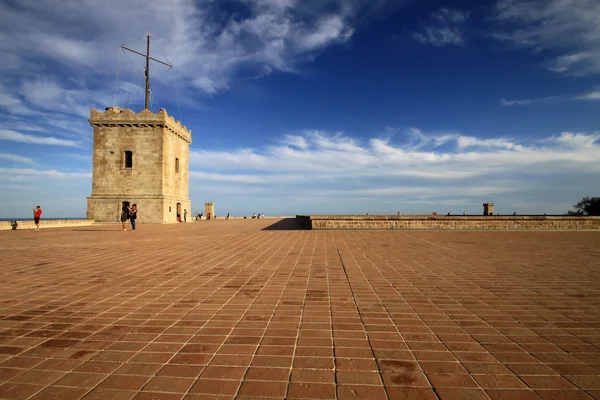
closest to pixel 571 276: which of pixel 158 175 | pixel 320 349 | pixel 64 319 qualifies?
pixel 320 349

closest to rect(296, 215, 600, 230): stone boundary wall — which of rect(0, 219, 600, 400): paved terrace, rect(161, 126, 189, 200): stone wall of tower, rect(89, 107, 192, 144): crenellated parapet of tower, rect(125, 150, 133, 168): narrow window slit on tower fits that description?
rect(0, 219, 600, 400): paved terrace

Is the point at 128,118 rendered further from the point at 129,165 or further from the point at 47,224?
the point at 47,224

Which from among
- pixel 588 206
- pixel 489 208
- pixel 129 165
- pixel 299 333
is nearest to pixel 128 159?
pixel 129 165

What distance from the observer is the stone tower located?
25703mm

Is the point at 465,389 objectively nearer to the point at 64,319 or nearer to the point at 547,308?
the point at 547,308

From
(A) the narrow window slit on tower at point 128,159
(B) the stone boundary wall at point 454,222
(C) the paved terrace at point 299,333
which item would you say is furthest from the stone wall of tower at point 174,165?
(C) the paved terrace at point 299,333

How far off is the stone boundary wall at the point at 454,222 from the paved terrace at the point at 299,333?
30.9 ft

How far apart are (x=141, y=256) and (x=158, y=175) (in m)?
20.6

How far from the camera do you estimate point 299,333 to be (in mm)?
2936

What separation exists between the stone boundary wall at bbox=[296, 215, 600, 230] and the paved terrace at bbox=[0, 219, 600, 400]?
30.9 ft

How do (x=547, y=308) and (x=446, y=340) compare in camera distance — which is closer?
(x=446, y=340)

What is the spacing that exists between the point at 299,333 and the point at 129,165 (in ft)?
91.6

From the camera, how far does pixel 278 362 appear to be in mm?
2400

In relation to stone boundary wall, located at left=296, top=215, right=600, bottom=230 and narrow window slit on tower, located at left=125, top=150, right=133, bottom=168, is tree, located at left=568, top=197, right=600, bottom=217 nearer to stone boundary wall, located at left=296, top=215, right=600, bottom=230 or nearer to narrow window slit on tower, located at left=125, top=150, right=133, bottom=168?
stone boundary wall, located at left=296, top=215, right=600, bottom=230
